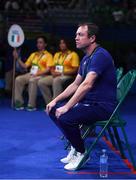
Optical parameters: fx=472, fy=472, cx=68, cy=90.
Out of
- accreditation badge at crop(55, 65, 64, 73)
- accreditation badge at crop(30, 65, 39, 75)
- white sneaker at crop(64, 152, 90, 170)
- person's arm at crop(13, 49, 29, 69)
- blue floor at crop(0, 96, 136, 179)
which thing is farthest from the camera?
person's arm at crop(13, 49, 29, 69)

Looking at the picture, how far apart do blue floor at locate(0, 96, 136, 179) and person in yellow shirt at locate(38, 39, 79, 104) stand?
2.75 feet

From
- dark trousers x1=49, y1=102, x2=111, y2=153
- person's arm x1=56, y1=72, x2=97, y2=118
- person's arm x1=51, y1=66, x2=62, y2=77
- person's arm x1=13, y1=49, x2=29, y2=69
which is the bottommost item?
person's arm x1=51, y1=66, x2=62, y2=77

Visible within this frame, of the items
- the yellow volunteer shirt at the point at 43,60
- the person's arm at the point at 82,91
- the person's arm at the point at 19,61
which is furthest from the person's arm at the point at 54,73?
the person's arm at the point at 82,91

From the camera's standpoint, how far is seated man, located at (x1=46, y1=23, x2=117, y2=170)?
4941 mm

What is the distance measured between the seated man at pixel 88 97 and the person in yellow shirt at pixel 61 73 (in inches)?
180

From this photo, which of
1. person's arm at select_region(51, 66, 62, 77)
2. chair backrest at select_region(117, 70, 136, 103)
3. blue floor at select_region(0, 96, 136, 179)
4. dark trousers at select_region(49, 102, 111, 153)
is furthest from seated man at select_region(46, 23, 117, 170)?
person's arm at select_region(51, 66, 62, 77)

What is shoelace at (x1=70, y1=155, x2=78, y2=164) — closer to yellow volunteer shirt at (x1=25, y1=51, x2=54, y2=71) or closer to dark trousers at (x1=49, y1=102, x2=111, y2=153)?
dark trousers at (x1=49, y1=102, x2=111, y2=153)

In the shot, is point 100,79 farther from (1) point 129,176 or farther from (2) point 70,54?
(2) point 70,54

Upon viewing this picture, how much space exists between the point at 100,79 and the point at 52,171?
112 cm

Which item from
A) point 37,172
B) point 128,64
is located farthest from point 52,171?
point 128,64

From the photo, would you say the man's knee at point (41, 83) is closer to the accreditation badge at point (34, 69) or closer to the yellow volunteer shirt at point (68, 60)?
the accreditation badge at point (34, 69)

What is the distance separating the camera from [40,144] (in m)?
6.58

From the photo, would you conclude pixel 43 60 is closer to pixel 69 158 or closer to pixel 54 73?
pixel 54 73

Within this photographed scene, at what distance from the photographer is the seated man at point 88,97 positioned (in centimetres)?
494
